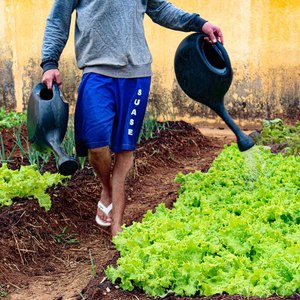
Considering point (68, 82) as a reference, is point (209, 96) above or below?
above

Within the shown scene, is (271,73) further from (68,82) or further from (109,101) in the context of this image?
(109,101)

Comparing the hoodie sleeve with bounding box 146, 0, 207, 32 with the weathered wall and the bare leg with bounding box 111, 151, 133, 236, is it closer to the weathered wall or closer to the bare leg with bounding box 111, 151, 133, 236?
the bare leg with bounding box 111, 151, 133, 236

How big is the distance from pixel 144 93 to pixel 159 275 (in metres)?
2.04

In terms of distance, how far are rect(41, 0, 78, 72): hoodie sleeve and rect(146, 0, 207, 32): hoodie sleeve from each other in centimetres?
76

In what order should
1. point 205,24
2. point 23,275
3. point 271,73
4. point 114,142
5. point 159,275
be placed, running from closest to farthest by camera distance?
1. point 159,275
2. point 23,275
3. point 114,142
4. point 205,24
5. point 271,73

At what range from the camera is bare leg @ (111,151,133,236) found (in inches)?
228

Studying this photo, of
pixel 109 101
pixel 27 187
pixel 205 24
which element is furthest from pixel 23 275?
pixel 205 24

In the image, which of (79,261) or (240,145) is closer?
(79,261)

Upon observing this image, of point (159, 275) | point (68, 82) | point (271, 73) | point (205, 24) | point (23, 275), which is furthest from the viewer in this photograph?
point (68, 82)

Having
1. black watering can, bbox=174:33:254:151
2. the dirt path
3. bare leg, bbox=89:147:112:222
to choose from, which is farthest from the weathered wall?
bare leg, bbox=89:147:112:222

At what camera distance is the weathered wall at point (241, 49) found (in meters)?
10.1

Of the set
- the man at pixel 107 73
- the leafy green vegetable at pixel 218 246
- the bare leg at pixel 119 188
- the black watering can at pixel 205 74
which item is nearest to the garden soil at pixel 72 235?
the leafy green vegetable at pixel 218 246

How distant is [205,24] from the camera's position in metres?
6.25

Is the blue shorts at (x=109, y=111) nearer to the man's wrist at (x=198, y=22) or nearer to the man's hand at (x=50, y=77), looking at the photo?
the man's hand at (x=50, y=77)
